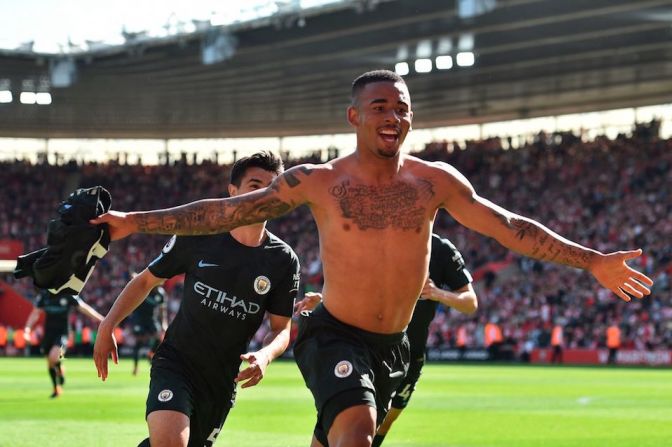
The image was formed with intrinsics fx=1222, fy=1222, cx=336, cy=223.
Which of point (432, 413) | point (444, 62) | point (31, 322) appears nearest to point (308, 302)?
point (432, 413)

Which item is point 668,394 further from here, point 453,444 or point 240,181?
point 240,181

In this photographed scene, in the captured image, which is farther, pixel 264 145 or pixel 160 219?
pixel 264 145

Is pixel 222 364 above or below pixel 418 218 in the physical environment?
→ below

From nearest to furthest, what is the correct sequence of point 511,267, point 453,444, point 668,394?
point 453,444, point 668,394, point 511,267

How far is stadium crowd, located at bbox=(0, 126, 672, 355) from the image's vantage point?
4006 cm

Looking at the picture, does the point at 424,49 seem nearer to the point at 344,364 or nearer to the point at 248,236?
the point at 248,236

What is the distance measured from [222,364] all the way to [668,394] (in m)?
16.3

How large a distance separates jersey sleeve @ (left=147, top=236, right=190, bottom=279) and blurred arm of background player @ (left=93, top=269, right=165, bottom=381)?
0.04 metres

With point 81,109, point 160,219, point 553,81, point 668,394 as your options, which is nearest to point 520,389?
point 668,394

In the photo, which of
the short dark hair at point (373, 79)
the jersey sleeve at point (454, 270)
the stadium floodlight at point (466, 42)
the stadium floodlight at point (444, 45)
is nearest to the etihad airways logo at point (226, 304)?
the short dark hair at point (373, 79)

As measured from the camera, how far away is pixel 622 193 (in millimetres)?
45875

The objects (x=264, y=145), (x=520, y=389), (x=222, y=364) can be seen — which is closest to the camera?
Result: (x=222, y=364)

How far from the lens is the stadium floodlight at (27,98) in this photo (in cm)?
5706

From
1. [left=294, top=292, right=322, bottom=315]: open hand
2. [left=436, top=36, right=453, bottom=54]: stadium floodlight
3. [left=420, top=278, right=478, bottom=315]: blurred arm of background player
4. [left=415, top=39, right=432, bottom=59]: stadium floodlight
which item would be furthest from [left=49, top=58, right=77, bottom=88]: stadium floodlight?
[left=294, top=292, right=322, bottom=315]: open hand
